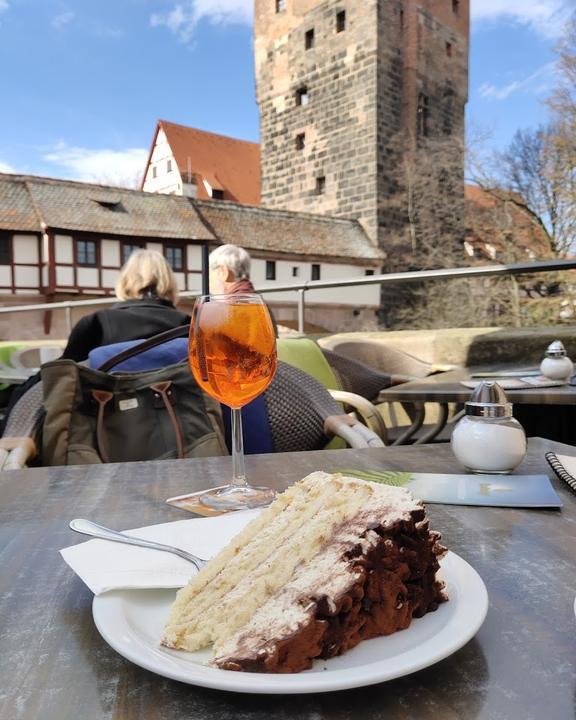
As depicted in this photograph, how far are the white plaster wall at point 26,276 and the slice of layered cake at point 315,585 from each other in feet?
63.9

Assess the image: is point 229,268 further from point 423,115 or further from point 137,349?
point 423,115

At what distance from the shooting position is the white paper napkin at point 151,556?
0.47 metres

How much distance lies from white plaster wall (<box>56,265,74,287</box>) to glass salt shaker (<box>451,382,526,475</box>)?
62.3 ft

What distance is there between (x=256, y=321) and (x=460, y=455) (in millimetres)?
341

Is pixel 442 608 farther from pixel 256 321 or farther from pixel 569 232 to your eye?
pixel 569 232

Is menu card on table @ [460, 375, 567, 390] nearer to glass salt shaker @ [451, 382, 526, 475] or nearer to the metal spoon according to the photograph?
glass salt shaker @ [451, 382, 526, 475]

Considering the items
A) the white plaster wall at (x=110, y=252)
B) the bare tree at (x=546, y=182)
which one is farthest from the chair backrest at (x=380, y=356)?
the white plaster wall at (x=110, y=252)

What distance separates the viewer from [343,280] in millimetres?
3535

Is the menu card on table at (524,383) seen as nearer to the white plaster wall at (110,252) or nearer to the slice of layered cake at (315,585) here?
the slice of layered cake at (315,585)

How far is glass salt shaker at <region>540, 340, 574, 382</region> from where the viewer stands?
2.01 meters

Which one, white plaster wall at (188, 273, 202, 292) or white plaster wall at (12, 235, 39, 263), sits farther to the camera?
white plaster wall at (188, 273, 202, 292)

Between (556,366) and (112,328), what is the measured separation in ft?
4.68

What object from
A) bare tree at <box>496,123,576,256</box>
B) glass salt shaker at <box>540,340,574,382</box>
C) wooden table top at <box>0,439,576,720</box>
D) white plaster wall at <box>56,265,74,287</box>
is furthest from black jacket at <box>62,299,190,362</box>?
white plaster wall at <box>56,265,74,287</box>

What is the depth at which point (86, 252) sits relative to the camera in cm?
1908
